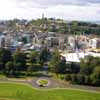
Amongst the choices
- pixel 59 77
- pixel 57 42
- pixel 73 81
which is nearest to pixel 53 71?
pixel 59 77

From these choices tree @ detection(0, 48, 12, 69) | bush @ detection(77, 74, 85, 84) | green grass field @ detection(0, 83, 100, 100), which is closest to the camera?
green grass field @ detection(0, 83, 100, 100)

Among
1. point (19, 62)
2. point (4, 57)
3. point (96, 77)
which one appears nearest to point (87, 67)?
point (96, 77)

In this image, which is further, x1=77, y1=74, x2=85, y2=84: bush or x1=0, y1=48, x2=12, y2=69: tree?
x1=0, y1=48, x2=12, y2=69: tree

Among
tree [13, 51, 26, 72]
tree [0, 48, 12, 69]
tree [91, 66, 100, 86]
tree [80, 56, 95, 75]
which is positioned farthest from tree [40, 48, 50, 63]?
tree [91, 66, 100, 86]

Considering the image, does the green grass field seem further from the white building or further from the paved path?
the white building

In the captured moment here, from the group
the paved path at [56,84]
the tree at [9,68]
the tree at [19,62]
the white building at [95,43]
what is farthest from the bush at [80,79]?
the white building at [95,43]

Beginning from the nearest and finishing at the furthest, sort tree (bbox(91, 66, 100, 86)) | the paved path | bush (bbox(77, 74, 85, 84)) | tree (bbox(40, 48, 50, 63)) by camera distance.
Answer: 1. the paved path
2. tree (bbox(91, 66, 100, 86))
3. bush (bbox(77, 74, 85, 84))
4. tree (bbox(40, 48, 50, 63))

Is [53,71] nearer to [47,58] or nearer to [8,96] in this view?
[47,58]

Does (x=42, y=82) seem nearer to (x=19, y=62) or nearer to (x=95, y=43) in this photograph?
(x=19, y=62)
